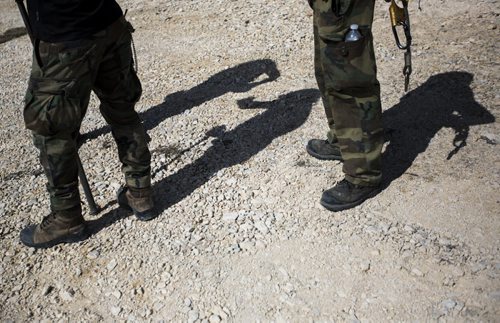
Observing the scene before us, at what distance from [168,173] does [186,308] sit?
59.3 inches

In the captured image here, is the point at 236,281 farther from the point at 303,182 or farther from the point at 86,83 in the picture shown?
the point at 86,83

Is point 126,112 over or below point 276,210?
over

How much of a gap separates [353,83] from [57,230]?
2.28 m

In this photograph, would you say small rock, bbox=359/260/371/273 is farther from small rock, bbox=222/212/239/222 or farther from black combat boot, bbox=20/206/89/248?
black combat boot, bbox=20/206/89/248

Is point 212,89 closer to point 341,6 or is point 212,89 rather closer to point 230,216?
point 230,216

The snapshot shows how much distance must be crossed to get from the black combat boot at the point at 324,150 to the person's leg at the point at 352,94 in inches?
21.0

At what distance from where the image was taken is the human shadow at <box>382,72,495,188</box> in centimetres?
408

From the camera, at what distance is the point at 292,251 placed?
10.8ft

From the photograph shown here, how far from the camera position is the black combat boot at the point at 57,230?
135 inches

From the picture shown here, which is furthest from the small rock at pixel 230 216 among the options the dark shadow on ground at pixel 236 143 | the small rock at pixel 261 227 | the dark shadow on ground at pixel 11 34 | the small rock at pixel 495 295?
the dark shadow on ground at pixel 11 34

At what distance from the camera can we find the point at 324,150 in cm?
416

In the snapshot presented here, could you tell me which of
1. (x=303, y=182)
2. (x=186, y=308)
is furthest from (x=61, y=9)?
(x=303, y=182)

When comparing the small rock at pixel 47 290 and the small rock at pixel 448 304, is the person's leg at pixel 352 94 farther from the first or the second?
the small rock at pixel 47 290

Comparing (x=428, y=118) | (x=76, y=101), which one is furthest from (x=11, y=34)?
(x=428, y=118)
